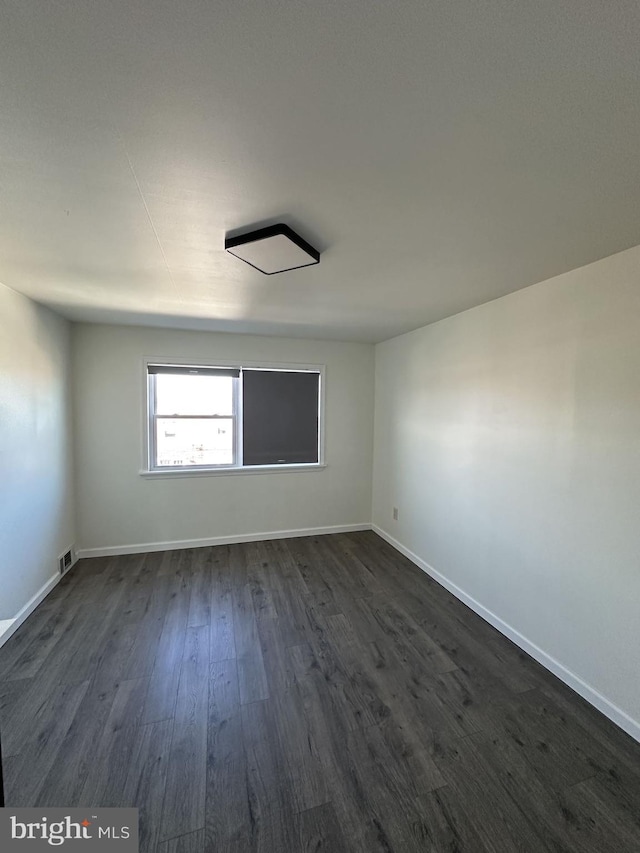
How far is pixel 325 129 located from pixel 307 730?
243 cm

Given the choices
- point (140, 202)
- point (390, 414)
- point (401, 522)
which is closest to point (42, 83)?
point (140, 202)

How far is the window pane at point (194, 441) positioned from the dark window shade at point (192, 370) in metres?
0.51

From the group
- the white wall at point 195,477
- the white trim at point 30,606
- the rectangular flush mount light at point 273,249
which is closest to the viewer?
the rectangular flush mount light at point 273,249

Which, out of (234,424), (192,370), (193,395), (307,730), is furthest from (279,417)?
(307,730)

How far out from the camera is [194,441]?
12.2ft

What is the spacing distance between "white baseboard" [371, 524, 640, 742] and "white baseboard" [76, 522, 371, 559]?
1.28m

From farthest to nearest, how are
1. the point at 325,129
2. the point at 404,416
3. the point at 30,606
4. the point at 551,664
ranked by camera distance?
the point at 404,416
the point at 30,606
the point at 551,664
the point at 325,129

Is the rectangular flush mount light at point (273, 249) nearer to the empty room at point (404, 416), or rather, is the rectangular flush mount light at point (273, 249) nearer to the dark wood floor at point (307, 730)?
the empty room at point (404, 416)

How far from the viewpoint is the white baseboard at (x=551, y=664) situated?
1.67m

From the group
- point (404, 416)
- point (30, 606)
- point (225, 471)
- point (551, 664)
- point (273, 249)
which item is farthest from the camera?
point (225, 471)

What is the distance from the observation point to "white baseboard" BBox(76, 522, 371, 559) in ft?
11.2

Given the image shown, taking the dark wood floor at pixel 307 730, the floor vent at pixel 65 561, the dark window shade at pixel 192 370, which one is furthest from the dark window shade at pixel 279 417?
the floor vent at pixel 65 561

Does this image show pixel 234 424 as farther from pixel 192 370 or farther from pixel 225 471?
pixel 192 370

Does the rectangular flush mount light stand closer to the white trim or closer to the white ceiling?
the white ceiling
